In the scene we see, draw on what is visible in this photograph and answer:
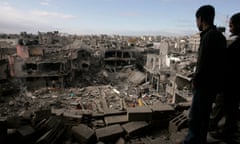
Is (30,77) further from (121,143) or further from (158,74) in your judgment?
(121,143)

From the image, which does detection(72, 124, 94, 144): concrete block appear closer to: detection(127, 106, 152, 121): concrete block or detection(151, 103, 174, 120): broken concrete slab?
detection(127, 106, 152, 121): concrete block

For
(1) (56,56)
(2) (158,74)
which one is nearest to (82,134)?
(2) (158,74)

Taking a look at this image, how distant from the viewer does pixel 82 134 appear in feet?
11.2

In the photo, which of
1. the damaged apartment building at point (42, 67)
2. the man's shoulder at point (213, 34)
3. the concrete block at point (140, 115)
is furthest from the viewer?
the damaged apartment building at point (42, 67)

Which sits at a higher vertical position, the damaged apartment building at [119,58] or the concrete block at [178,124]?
the concrete block at [178,124]

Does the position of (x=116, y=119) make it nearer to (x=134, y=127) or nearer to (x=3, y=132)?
(x=134, y=127)

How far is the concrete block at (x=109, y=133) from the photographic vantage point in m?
3.41

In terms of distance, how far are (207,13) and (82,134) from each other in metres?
2.90

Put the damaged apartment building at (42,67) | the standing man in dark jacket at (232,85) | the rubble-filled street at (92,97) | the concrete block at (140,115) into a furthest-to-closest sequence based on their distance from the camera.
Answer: the damaged apartment building at (42,67) → the concrete block at (140,115) → the rubble-filled street at (92,97) → the standing man in dark jacket at (232,85)

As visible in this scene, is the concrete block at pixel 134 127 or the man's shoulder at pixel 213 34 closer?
the man's shoulder at pixel 213 34

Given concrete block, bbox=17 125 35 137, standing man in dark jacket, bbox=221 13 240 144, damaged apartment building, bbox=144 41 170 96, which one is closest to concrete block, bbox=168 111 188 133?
standing man in dark jacket, bbox=221 13 240 144

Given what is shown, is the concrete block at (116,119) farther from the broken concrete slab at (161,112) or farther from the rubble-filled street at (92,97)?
the broken concrete slab at (161,112)

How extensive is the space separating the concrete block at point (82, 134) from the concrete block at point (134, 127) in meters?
0.71

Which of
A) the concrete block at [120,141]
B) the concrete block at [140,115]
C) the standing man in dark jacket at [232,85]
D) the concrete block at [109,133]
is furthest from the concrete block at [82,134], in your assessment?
the standing man in dark jacket at [232,85]
